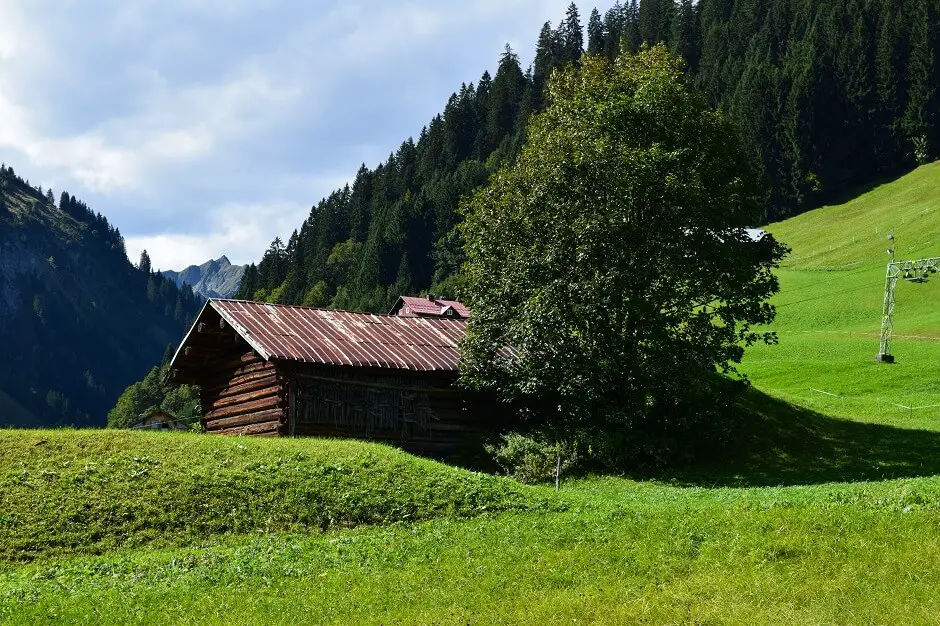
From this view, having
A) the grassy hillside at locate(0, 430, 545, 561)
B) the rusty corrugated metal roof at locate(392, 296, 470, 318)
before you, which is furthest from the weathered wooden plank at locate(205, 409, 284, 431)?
the rusty corrugated metal roof at locate(392, 296, 470, 318)

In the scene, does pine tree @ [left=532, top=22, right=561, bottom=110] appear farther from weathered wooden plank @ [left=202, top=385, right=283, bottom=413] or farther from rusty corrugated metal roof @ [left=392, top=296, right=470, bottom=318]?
weathered wooden plank @ [left=202, top=385, right=283, bottom=413]

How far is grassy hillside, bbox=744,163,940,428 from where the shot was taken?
4206cm

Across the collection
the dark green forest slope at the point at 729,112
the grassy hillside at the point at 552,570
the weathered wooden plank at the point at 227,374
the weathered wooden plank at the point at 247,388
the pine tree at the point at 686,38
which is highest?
the pine tree at the point at 686,38

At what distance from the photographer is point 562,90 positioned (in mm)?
36000

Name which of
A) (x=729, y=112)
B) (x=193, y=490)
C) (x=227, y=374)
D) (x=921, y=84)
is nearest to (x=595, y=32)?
(x=729, y=112)

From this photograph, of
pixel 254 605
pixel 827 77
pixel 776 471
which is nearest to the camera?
pixel 254 605

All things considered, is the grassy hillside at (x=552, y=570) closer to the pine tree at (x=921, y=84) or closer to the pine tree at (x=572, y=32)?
the pine tree at (x=921, y=84)

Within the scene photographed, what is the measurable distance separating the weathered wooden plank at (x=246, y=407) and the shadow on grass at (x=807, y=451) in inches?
536

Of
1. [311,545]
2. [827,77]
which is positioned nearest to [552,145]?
[311,545]

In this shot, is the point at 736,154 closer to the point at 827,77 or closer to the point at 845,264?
the point at 845,264

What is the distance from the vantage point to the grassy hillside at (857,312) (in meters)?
42.1

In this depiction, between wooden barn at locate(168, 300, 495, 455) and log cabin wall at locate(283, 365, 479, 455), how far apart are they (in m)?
0.04

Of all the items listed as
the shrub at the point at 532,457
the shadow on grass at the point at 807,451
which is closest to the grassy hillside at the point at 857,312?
the shadow on grass at the point at 807,451

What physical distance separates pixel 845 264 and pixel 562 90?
58573 millimetres
